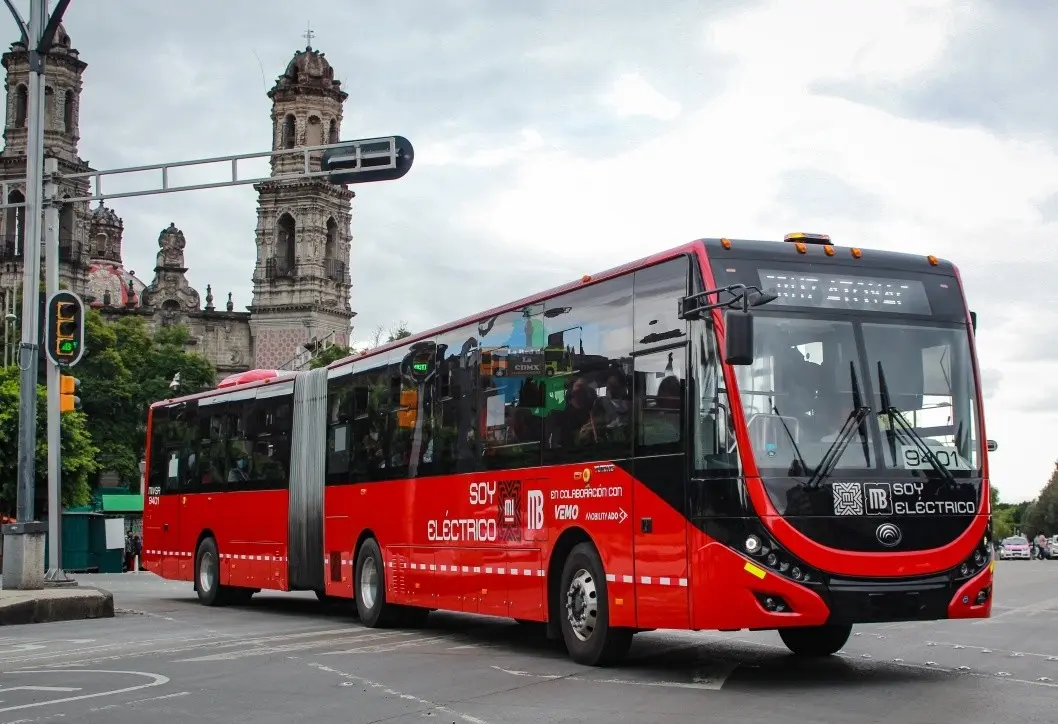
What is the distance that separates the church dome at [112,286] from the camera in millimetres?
105250

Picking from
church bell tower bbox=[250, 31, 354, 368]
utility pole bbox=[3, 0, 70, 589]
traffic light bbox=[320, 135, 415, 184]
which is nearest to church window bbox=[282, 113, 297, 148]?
church bell tower bbox=[250, 31, 354, 368]

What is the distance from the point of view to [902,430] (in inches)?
468

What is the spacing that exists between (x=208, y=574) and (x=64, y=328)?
4921 millimetres

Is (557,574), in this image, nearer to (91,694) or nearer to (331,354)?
(91,694)

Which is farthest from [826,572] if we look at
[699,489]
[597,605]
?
[597,605]

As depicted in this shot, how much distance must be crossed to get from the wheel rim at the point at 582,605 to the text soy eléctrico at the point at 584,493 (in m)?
0.68

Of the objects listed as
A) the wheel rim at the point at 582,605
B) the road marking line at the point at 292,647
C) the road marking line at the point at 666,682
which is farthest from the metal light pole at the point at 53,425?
the road marking line at the point at 666,682

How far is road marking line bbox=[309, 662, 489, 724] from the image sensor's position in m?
9.98

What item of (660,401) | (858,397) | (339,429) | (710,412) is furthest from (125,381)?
(858,397)

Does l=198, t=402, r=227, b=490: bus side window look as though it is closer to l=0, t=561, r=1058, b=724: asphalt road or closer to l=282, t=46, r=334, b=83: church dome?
l=0, t=561, r=1058, b=724: asphalt road

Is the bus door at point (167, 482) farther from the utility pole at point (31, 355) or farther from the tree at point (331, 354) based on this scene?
the tree at point (331, 354)

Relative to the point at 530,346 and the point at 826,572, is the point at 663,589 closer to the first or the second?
the point at 826,572

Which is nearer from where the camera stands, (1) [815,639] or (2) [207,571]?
(1) [815,639]

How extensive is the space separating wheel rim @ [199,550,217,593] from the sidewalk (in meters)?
2.76
